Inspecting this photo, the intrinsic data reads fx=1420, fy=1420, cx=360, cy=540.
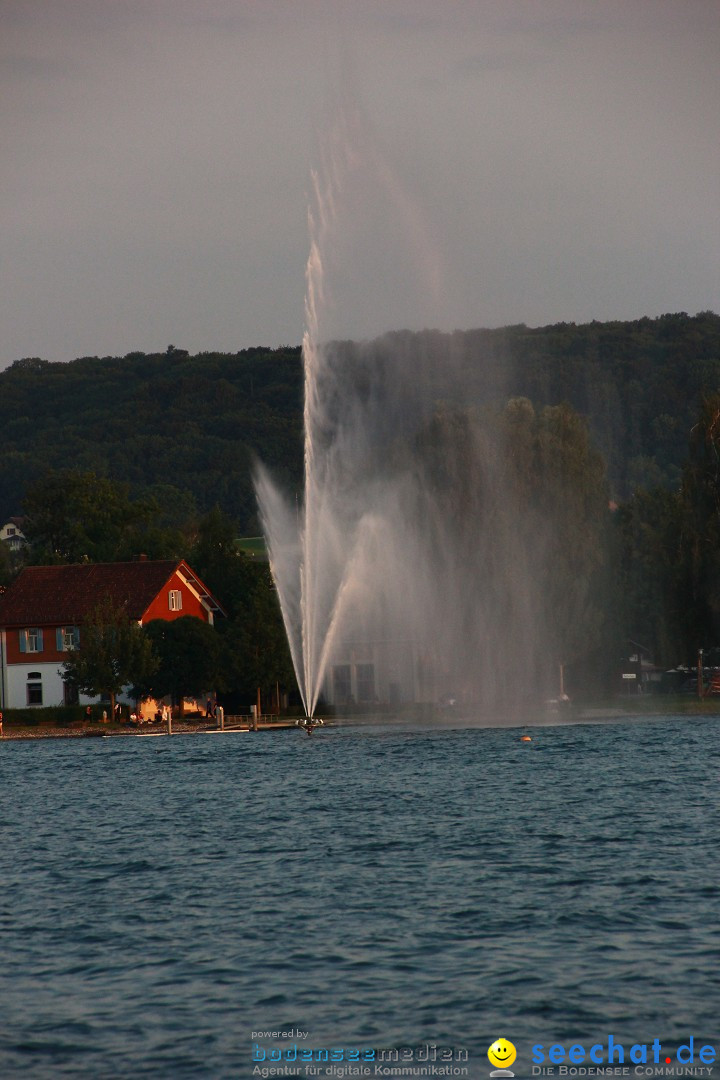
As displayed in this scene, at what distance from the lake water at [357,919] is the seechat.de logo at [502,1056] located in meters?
0.14

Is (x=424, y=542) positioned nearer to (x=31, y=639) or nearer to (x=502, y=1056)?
(x=31, y=639)

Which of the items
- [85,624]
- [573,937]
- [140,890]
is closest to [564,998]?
[573,937]

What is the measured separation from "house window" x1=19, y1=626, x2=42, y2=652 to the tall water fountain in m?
23.4

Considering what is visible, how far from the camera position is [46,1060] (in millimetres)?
14320

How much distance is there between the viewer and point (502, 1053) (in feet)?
45.7

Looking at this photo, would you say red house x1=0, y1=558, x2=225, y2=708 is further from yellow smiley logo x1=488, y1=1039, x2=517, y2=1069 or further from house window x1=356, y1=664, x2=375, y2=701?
yellow smiley logo x1=488, y1=1039, x2=517, y2=1069

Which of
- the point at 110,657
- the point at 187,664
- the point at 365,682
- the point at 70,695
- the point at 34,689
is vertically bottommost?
the point at 70,695

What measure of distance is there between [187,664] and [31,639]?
12516 millimetres

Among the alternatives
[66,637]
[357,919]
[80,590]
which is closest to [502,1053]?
[357,919]

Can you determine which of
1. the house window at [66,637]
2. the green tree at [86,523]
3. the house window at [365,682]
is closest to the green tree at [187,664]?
the house window at [66,637]

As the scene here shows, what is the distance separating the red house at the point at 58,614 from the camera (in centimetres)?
8725

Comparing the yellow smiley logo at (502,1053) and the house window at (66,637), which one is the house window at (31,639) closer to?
the house window at (66,637)

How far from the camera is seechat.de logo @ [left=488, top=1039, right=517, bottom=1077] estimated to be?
13.5m

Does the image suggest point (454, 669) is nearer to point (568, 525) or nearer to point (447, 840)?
point (568, 525)
